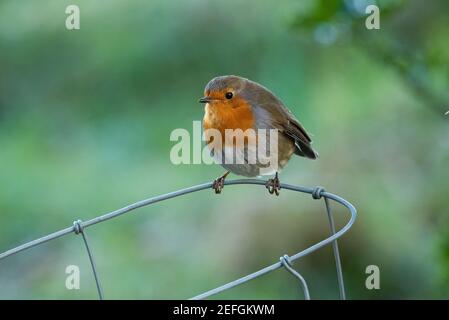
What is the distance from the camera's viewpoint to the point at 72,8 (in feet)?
17.5

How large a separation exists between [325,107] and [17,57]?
2.13 metres

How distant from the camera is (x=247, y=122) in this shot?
99.6 inches

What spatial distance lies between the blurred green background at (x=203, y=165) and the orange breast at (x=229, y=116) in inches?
11.7

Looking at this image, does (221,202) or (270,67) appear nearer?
(221,202)

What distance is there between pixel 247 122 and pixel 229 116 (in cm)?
6

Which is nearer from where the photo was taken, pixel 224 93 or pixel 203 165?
pixel 224 93

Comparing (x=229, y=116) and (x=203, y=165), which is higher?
(x=203, y=165)

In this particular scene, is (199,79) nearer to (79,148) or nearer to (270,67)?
(270,67)

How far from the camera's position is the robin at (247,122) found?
243cm

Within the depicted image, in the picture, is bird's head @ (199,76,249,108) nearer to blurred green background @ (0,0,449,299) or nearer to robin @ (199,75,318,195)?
robin @ (199,75,318,195)

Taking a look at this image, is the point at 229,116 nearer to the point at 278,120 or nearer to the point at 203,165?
the point at 278,120

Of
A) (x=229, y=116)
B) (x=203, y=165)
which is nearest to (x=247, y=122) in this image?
(x=229, y=116)

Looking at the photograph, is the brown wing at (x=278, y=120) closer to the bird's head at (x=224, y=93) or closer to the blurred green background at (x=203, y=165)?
the bird's head at (x=224, y=93)
